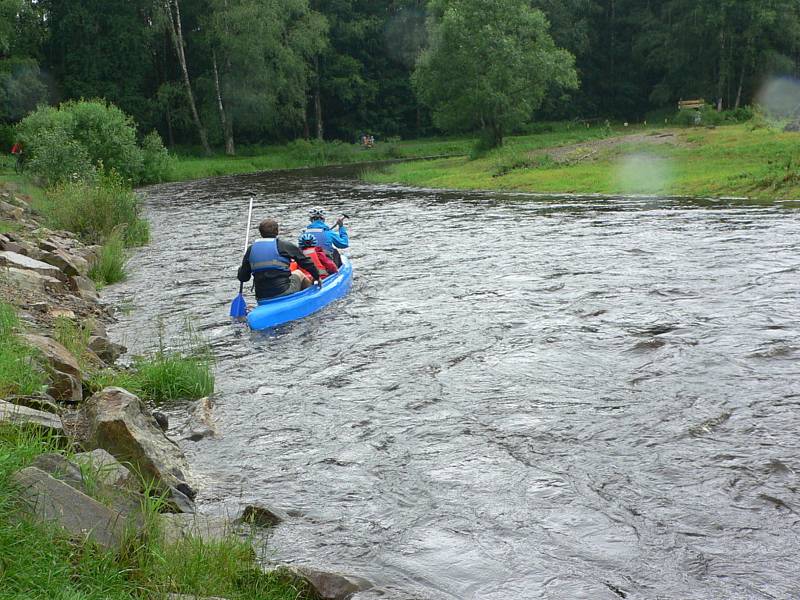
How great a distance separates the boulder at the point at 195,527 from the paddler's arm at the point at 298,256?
5940mm

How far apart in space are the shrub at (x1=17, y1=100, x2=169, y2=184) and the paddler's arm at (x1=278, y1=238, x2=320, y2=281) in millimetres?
12654

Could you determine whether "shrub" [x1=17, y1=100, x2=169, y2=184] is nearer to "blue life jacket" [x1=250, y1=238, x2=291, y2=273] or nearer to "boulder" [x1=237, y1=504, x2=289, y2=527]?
"blue life jacket" [x1=250, y1=238, x2=291, y2=273]

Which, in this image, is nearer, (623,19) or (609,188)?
(609,188)

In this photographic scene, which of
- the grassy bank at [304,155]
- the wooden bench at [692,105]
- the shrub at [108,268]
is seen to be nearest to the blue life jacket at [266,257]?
the shrub at [108,268]

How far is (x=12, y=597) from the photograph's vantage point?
325cm

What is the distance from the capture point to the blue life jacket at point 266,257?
10.5 meters

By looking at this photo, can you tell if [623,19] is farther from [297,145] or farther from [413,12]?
[297,145]

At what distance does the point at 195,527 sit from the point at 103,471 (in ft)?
2.02

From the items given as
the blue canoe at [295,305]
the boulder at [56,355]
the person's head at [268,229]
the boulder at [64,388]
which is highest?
the person's head at [268,229]

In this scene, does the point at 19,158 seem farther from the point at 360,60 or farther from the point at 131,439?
the point at 360,60

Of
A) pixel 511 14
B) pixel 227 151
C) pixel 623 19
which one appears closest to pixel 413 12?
pixel 623 19

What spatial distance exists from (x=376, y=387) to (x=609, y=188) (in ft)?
58.7

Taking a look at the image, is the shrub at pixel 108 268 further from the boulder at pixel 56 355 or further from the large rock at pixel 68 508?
the large rock at pixel 68 508

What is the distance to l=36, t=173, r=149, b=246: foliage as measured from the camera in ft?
57.1
